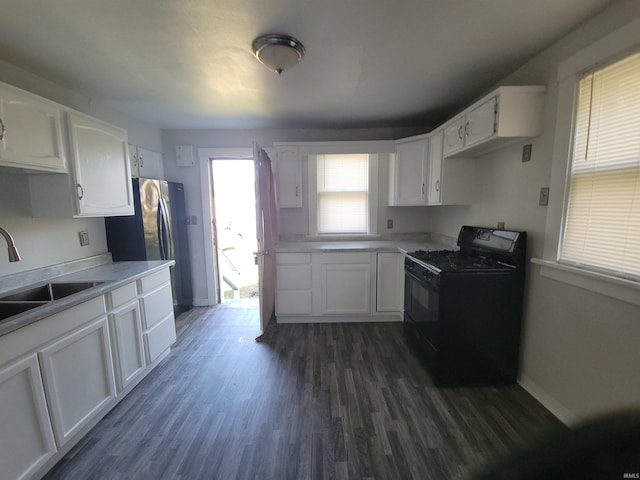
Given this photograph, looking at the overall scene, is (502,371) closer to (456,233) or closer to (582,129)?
(456,233)

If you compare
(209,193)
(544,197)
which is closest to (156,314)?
(209,193)

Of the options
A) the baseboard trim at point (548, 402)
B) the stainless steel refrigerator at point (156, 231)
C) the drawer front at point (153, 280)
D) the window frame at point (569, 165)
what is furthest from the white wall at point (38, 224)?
the baseboard trim at point (548, 402)

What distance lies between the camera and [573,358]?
5.38ft

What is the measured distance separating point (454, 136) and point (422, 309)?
1.56 m

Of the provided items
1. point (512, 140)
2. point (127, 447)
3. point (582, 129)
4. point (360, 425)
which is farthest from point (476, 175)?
point (127, 447)

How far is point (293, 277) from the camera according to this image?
3.12 m

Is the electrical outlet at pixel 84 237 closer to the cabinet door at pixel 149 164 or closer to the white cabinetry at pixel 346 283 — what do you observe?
the cabinet door at pixel 149 164

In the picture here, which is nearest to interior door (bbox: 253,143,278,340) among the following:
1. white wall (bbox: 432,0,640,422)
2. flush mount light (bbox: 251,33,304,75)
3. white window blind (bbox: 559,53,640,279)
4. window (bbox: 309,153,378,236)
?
window (bbox: 309,153,378,236)

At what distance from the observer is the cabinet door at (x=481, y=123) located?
72.3 inches

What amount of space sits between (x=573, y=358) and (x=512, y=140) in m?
1.52

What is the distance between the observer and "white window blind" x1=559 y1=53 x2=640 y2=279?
1.35m

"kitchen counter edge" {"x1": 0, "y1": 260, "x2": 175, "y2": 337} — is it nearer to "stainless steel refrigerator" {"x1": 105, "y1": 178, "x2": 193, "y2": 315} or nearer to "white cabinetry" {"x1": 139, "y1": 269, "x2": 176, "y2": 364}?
"white cabinetry" {"x1": 139, "y1": 269, "x2": 176, "y2": 364}

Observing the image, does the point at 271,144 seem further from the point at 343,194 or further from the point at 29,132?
the point at 29,132

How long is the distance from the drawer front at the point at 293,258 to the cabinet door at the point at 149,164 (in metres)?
1.88
